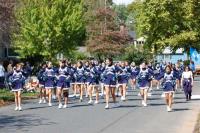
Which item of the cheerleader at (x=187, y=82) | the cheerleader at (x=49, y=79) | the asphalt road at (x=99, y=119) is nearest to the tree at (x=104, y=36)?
the cheerleader at (x=187, y=82)

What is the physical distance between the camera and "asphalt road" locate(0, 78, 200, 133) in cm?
1508

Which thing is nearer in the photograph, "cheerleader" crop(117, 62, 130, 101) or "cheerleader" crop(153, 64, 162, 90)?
"cheerleader" crop(117, 62, 130, 101)

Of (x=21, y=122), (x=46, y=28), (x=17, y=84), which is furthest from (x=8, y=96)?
(x=46, y=28)

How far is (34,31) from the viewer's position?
48688mm

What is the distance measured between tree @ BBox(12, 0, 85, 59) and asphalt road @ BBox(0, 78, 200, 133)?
25933 millimetres

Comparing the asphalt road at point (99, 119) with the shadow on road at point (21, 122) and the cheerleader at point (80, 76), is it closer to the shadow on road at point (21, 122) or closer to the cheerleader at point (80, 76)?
the shadow on road at point (21, 122)

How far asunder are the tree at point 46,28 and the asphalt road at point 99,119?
2593cm

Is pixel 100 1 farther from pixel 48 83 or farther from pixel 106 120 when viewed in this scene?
pixel 106 120

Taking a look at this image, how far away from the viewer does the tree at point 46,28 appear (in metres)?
48.8

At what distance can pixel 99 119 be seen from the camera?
17375 millimetres

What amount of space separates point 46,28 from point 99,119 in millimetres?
32028

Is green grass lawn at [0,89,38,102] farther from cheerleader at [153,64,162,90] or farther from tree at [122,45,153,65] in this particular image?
tree at [122,45,153,65]

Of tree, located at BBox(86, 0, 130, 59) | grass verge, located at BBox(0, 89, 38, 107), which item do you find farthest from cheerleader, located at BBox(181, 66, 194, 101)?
tree, located at BBox(86, 0, 130, 59)

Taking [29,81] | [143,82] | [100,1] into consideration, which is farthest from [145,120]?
[100,1]
